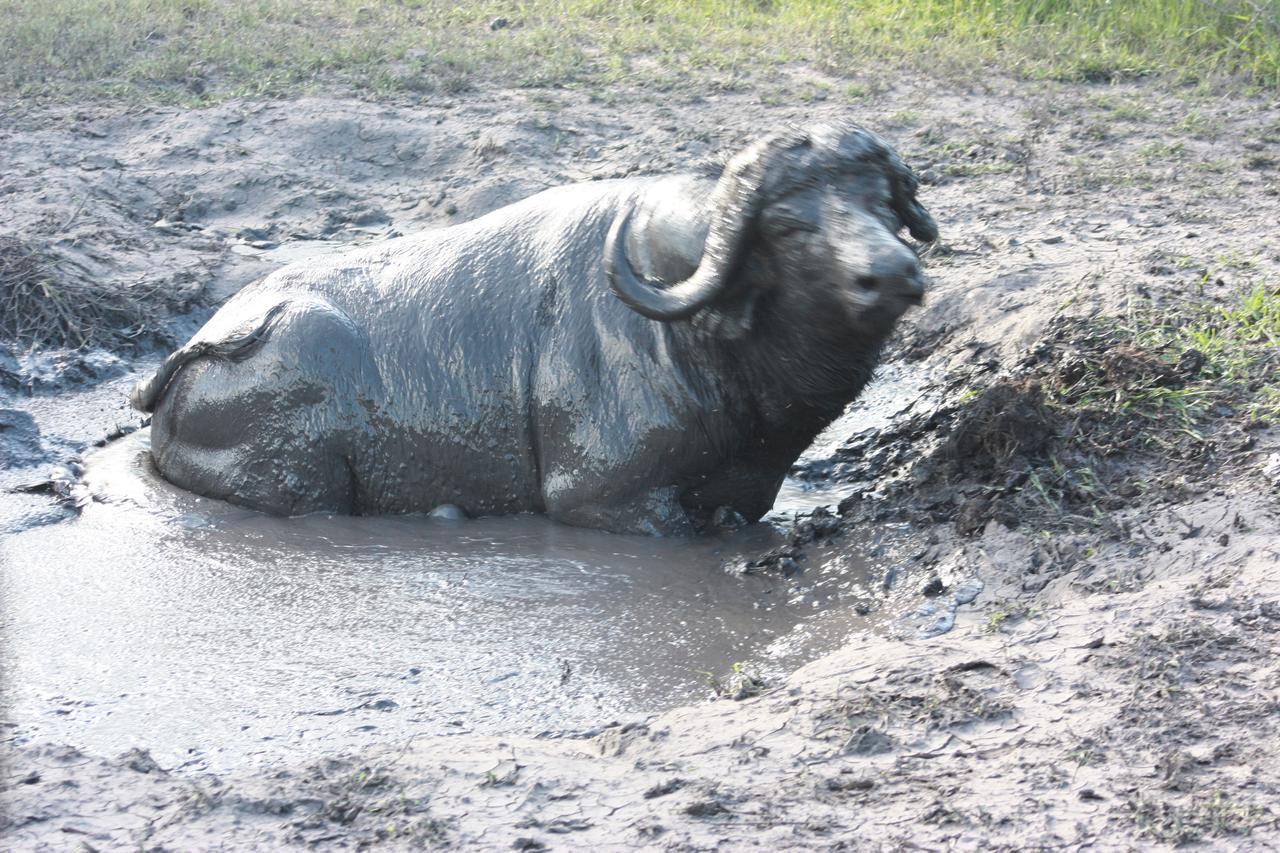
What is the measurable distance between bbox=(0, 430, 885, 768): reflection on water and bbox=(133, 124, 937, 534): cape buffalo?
0.68 feet

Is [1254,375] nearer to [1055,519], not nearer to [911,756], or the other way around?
[1055,519]

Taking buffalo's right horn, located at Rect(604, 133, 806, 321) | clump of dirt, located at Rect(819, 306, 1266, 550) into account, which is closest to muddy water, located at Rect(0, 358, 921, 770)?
clump of dirt, located at Rect(819, 306, 1266, 550)

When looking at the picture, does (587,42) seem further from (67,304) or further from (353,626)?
(353,626)

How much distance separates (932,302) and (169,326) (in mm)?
4341

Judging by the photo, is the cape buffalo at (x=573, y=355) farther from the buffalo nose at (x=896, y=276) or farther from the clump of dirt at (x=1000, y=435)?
the clump of dirt at (x=1000, y=435)

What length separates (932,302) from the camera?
24.4 ft

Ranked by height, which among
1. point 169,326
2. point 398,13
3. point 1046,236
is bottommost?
point 169,326

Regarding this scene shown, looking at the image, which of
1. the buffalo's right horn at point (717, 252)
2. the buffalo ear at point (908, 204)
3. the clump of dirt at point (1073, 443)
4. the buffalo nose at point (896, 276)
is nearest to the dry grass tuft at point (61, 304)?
the buffalo's right horn at point (717, 252)

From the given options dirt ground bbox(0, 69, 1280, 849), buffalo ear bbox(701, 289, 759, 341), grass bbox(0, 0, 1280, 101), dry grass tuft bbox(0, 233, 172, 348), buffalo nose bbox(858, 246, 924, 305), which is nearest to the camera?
dirt ground bbox(0, 69, 1280, 849)

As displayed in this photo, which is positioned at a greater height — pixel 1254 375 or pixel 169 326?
pixel 1254 375

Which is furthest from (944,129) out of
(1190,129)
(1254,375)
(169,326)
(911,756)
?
(911,756)

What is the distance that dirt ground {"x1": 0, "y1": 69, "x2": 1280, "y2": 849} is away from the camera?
334 centimetres

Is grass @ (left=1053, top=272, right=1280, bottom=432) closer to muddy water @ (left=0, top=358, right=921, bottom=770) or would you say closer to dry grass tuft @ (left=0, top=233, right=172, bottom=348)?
muddy water @ (left=0, top=358, right=921, bottom=770)

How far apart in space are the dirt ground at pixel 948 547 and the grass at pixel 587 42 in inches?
30.2
